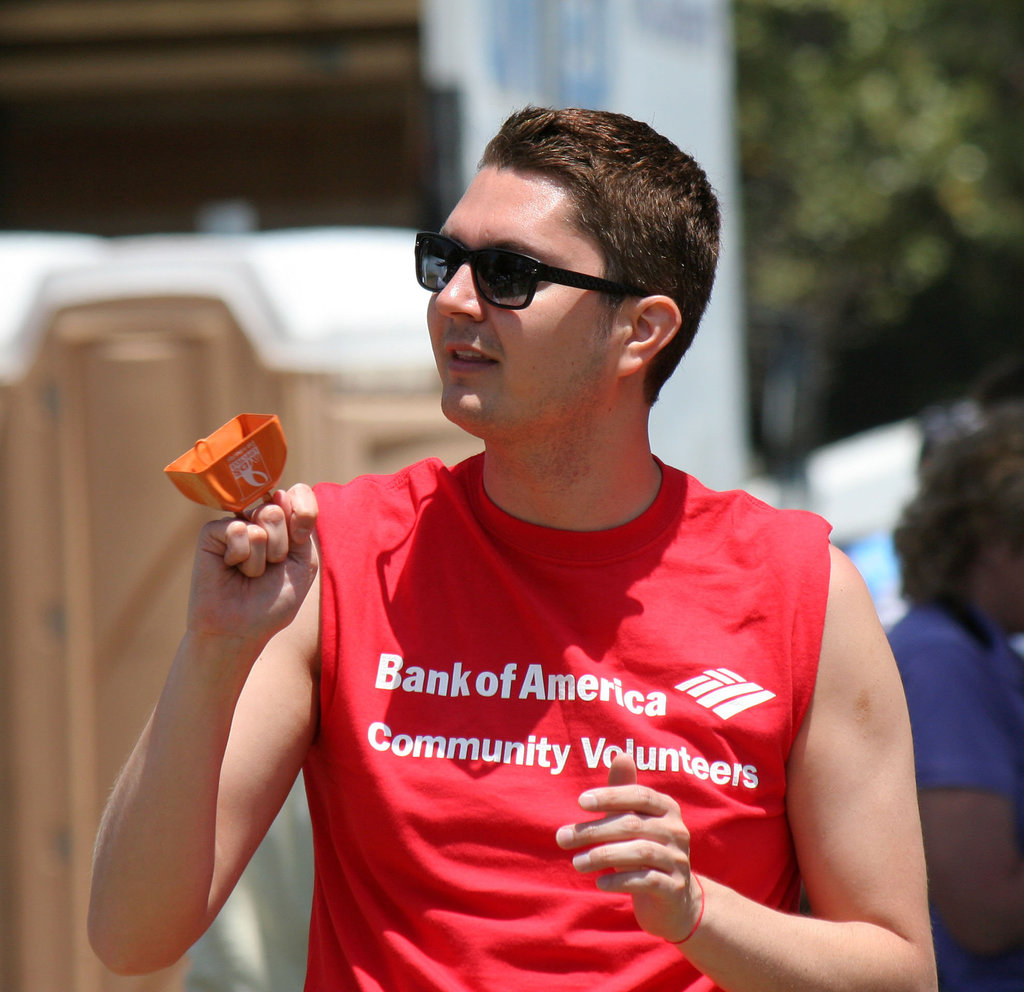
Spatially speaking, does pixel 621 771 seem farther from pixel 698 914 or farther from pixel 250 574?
pixel 250 574

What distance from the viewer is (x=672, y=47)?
13.5ft

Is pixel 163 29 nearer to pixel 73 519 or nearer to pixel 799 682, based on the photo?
pixel 73 519

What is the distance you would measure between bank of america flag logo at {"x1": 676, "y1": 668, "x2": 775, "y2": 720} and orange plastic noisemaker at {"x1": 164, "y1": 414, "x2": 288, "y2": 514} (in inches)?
21.8

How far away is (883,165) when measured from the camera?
13516mm

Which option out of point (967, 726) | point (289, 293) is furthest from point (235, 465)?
point (289, 293)

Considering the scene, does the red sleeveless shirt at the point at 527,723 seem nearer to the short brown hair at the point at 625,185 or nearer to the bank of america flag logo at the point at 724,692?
the bank of america flag logo at the point at 724,692

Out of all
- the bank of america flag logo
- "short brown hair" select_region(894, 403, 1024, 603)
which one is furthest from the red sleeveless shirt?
"short brown hair" select_region(894, 403, 1024, 603)

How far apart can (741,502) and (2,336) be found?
240 cm

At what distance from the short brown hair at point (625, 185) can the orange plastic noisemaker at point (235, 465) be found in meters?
0.49

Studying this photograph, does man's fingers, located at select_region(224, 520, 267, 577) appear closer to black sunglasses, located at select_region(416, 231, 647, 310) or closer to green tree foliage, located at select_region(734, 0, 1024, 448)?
black sunglasses, located at select_region(416, 231, 647, 310)

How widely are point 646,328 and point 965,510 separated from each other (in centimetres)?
121

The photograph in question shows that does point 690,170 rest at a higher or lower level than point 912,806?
higher

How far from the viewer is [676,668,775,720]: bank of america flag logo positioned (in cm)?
167

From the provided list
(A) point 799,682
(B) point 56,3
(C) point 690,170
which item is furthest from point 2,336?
(B) point 56,3
